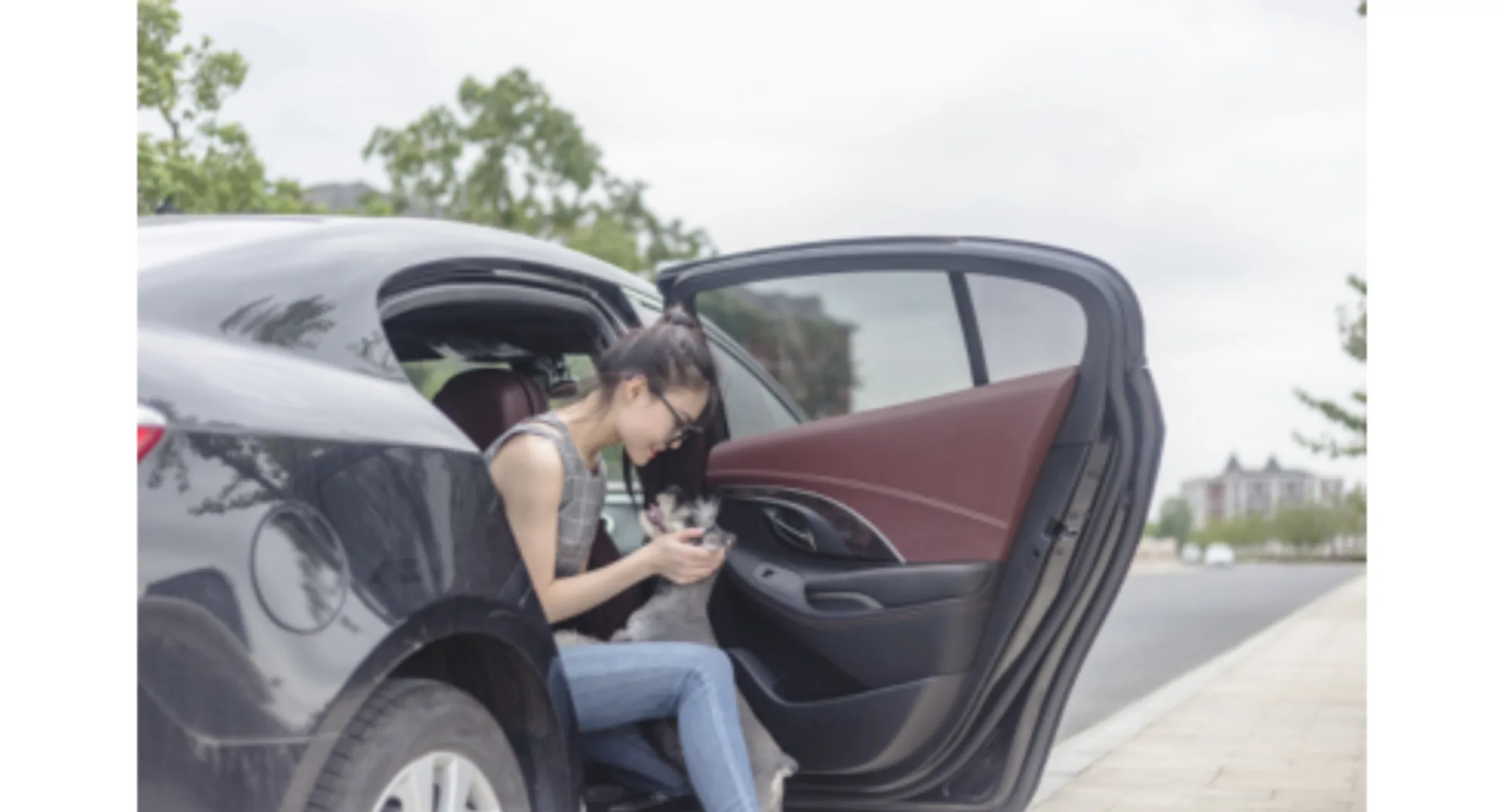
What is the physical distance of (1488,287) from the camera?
10.6 feet

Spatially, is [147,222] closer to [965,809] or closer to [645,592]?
[645,592]

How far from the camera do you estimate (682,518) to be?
151 inches

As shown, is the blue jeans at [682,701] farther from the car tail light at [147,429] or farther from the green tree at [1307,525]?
the green tree at [1307,525]

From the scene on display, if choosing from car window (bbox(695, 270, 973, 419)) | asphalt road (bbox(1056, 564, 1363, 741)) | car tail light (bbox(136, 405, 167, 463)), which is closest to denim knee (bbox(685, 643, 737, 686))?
car window (bbox(695, 270, 973, 419))

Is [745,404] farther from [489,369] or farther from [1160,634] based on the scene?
[1160,634]

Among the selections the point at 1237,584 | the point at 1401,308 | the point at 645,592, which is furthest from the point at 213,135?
the point at 1237,584

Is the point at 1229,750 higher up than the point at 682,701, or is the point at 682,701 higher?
the point at 682,701

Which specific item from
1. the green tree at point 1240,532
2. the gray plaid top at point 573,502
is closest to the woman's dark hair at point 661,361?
the gray plaid top at point 573,502

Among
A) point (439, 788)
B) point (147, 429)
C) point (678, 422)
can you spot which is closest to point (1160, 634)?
point (678, 422)

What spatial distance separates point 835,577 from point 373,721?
147 centimetres

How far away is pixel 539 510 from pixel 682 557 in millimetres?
423

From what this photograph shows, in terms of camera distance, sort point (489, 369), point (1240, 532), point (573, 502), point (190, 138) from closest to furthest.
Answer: point (573, 502), point (489, 369), point (190, 138), point (1240, 532)

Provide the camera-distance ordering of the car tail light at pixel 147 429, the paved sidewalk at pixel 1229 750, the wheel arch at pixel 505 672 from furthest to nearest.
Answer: the paved sidewalk at pixel 1229 750, the wheel arch at pixel 505 672, the car tail light at pixel 147 429

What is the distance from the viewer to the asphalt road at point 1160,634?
36.4 ft
